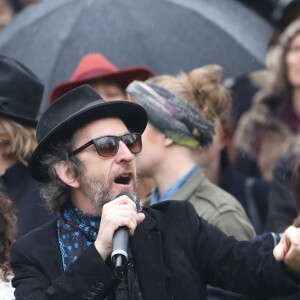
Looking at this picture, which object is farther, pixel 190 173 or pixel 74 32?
pixel 74 32

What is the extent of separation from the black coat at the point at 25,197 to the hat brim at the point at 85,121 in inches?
36.3

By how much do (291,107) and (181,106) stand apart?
73.0 inches

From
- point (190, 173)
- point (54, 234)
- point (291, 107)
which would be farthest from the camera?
point (291, 107)

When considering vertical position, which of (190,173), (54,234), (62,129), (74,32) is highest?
(62,129)

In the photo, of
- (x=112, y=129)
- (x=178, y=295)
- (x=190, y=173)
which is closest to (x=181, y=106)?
(x=190, y=173)

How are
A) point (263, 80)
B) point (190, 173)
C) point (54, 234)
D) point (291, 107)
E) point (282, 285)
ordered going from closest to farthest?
point (282, 285) → point (54, 234) → point (190, 173) → point (291, 107) → point (263, 80)

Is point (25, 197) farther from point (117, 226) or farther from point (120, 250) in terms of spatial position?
point (120, 250)

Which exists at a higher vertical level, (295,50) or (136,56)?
(295,50)

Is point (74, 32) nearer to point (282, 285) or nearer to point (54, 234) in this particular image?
point (54, 234)

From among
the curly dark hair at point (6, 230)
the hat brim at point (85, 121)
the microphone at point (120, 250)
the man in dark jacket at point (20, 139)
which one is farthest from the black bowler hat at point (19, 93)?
the microphone at point (120, 250)

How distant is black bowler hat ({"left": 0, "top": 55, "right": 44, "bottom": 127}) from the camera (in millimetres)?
6289

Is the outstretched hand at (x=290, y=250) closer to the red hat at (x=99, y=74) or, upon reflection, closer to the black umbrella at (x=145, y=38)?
the red hat at (x=99, y=74)

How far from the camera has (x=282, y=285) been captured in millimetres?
4336

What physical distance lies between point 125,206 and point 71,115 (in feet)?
2.08
